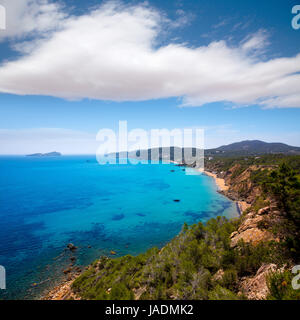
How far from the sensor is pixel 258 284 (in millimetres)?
10211

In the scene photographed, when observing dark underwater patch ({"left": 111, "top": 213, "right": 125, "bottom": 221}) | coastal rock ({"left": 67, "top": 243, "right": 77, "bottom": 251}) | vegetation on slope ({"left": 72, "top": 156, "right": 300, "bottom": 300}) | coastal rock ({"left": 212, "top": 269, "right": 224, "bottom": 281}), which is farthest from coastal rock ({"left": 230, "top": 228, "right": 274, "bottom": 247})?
dark underwater patch ({"left": 111, "top": 213, "right": 125, "bottom": 221})

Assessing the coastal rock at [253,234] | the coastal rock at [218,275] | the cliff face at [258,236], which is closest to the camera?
the cliff face at [258,236]

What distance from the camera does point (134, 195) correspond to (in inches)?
2468

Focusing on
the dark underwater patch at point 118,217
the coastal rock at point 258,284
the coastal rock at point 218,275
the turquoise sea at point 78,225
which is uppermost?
the coastal rock at point 258,284

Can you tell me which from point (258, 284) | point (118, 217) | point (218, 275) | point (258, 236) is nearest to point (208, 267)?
point (218, 275)

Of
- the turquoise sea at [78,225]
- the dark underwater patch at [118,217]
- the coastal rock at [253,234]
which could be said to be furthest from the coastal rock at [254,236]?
the dark underwater patch at [118,217]

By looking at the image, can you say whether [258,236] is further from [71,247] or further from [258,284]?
[71,247]

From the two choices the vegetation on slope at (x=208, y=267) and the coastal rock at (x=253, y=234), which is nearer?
the vegetation on slope at (x=208, y=267)

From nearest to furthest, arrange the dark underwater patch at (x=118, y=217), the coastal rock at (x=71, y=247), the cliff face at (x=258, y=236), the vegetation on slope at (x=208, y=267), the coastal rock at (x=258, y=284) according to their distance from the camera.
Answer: the coastal rock at (x=258, y=284)
the cliff face at (x=258, y=236)
the vegetation on slope at (x=208, y=267)
the coastal rock at (x=71, y=247)
the dark underwater patch at (x=118, y=217)

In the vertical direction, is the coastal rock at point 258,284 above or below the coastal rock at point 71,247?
above

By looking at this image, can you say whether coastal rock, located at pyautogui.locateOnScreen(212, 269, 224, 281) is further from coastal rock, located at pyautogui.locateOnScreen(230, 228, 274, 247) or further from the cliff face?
coastal rock, located at pyautogui.locateOnScreen(230, 228, 274, 247)

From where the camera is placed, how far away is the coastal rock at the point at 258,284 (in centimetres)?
938

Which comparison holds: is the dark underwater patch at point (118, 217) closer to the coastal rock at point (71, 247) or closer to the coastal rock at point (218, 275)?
the coastal rock at point (71, 247)
